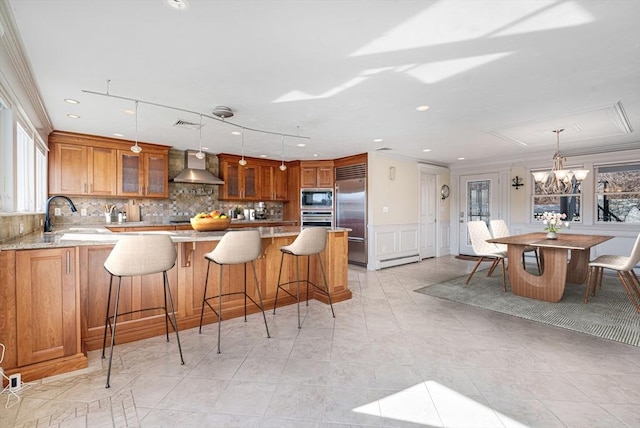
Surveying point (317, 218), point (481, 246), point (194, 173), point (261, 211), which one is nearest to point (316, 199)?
point (317, 218)

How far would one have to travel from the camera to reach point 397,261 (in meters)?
6.21

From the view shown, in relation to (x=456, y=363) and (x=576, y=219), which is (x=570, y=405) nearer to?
(x=456, y=363)

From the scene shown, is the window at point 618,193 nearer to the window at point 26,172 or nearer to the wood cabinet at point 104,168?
the wood cabinet at point 104,168

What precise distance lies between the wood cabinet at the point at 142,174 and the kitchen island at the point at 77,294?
243 cm

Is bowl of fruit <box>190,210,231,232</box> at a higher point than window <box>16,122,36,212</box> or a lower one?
lower

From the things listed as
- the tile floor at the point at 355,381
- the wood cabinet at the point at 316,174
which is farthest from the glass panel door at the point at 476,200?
the tile floor at the point at 355,381

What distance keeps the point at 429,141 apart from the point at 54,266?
4912mm

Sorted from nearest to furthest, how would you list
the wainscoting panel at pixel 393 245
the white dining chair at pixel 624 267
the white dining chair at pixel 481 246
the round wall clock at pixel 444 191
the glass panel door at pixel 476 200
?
the white dining chair at pixel 624 267, the white dining chair at pixel 481 246, the wainscoting panel at pixel 393 245, the glass panel door at pixel 476 200, the round wall clock at pixel 444 191

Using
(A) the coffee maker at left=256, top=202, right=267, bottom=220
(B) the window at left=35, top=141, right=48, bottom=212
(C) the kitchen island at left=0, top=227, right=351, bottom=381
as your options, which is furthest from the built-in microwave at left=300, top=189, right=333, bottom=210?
(B) the window at left=35, top=141, right=48, bottom=212

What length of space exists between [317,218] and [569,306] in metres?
4.34

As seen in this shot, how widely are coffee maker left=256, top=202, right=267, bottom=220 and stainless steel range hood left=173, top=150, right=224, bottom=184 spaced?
48.5 inches

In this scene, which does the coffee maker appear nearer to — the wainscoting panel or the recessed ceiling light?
the wainscoting panel

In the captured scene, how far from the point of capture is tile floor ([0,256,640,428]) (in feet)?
5.38

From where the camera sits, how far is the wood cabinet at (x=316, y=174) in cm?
653
